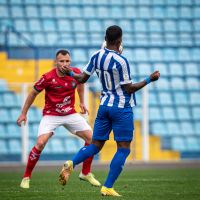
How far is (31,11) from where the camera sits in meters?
22.8

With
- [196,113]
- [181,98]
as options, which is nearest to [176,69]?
[181,98]

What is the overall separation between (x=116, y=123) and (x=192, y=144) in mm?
10902

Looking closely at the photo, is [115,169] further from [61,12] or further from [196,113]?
[61,12]

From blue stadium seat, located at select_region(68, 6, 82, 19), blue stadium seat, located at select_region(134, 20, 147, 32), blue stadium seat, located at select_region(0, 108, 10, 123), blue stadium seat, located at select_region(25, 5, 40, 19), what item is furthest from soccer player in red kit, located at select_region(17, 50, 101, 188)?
blue stadium seat, located at select_region(134, 20, 147, 32)

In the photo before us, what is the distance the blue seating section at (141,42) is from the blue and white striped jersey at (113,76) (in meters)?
9.83

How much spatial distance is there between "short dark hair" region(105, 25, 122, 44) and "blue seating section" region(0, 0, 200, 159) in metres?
10.1

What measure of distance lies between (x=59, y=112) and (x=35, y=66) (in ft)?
29.1

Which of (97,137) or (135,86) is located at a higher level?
(135,86)

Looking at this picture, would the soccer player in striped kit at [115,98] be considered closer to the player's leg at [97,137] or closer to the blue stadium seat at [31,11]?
the player's leg at [97,137]

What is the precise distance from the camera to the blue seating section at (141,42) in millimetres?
19656

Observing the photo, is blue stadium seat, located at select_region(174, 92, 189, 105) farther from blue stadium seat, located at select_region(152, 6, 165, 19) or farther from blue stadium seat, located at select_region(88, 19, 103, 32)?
blue stadium seat, located at select_region(152, 6, 165, 19)

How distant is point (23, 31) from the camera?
872 inches

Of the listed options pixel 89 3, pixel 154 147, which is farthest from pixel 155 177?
pixel 89 3

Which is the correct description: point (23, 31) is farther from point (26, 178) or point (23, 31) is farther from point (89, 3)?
point (26, 178)
